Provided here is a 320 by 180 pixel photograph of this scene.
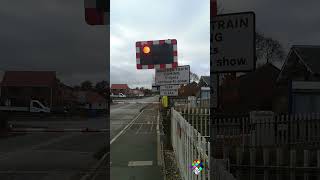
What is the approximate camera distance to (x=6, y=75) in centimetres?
244

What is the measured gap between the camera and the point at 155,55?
5.54 metres

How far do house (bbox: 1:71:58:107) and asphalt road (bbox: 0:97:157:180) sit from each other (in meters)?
0.19

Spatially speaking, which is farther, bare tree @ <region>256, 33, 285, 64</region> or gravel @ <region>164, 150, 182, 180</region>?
bare tree @ <region>256, 33, 285, 64</region>

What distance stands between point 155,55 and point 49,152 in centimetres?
190

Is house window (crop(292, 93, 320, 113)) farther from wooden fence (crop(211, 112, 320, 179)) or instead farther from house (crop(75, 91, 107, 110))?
house (crop(75, 91, 107, 110))

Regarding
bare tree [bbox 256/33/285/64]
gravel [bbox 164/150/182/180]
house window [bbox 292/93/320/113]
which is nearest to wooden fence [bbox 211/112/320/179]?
gravel [bbox 164/150/182/180]

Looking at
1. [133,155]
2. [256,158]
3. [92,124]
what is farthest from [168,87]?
[92,124]

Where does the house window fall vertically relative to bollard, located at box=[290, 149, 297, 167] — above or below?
above

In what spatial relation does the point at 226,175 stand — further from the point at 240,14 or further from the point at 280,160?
the point at 280,160

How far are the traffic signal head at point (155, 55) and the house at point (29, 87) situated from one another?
73.8 inches

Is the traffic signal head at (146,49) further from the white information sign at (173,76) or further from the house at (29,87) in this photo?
the white information sign at (173,76)

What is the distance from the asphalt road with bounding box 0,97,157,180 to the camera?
316 centimetres

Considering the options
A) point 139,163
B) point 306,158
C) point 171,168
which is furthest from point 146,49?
point 306,158

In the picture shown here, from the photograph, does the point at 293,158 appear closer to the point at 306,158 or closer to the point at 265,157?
the point at 306,158
